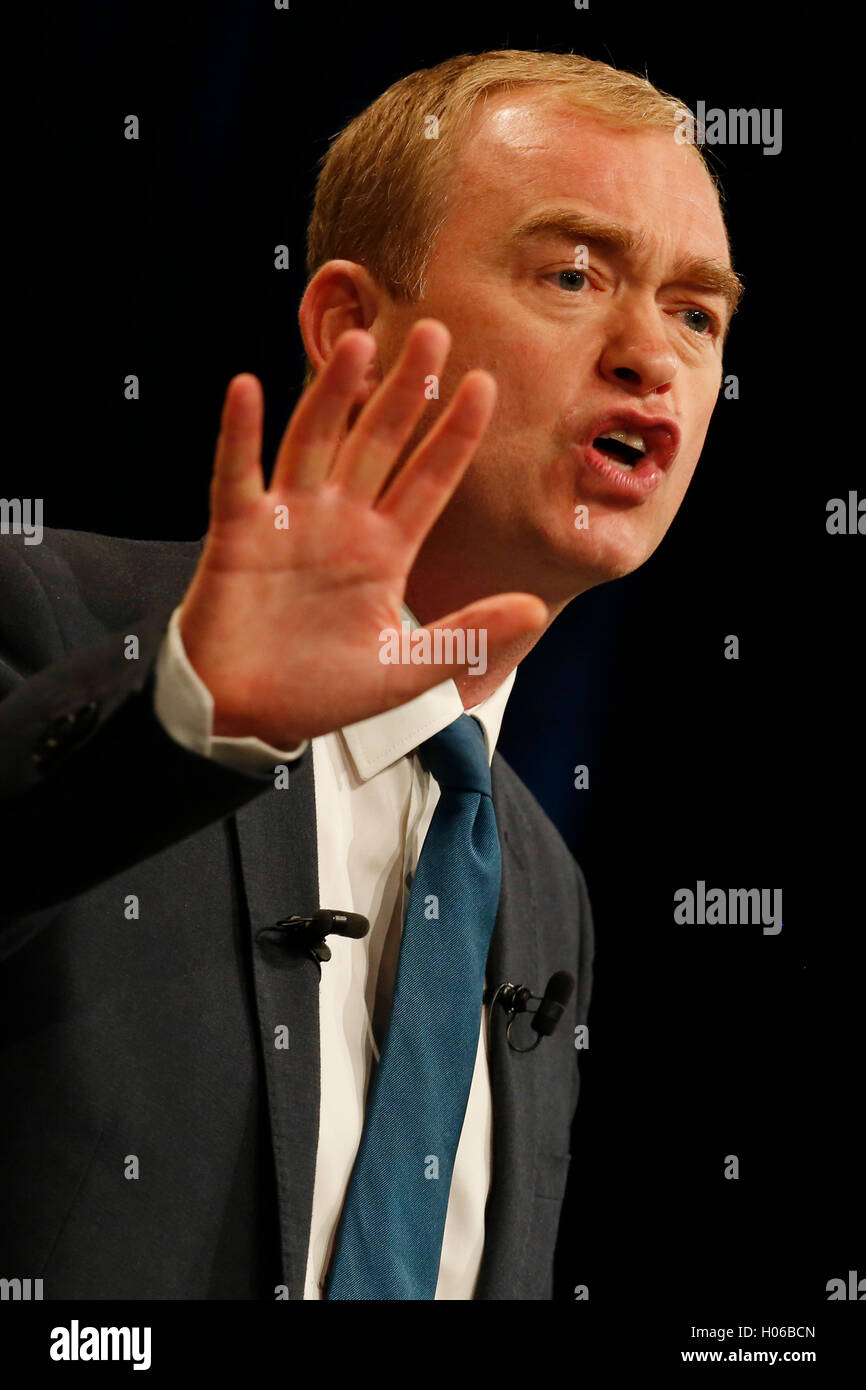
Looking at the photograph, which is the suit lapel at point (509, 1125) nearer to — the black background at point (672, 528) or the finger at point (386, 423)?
the black background at point (672, 528)

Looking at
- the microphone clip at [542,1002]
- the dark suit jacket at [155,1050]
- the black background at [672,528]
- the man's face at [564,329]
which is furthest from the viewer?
the black background at [672,528]

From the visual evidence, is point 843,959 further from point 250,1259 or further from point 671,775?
point 250,1259

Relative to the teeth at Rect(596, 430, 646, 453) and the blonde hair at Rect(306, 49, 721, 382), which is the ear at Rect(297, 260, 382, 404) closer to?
the blonde hair at Rect(306, 49, 721, 382)

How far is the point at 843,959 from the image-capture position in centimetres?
246

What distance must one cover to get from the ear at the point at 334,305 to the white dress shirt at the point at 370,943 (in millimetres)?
406

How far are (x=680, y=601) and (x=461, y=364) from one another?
3.19 ft

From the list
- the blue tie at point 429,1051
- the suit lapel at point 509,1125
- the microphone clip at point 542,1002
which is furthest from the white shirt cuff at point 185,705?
the suit lapel at point 509,1125

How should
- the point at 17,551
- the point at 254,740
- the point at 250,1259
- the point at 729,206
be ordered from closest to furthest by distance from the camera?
the point at 254,740
the point at 250,1259
the point at 17,551
the point at 729,206

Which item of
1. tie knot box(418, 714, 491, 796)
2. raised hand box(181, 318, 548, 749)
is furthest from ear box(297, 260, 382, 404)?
raised hand box(181, 318, 548, 749)

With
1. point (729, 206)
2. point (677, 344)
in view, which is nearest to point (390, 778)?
point (677, 344)

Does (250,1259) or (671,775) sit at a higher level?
(671,775)

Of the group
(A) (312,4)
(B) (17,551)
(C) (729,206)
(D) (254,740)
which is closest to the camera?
(D) (254,740)

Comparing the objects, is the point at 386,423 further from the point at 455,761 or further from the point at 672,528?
the point at 672,528

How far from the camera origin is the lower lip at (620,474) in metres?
1.70
